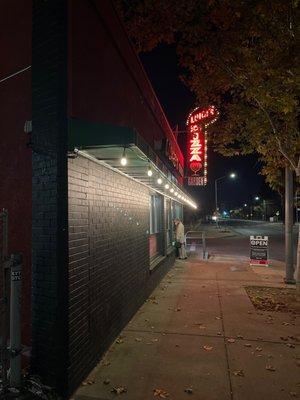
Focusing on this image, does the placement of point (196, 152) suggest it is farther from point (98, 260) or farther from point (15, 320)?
point (15, 320)

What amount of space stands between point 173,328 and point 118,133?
4.12 m

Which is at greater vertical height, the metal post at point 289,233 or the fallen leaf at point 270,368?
the metal post at point 289,233

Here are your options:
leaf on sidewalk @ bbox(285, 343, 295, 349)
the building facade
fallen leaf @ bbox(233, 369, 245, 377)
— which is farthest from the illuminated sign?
fallen leaf @ bbox(233, 369, 245, 377)

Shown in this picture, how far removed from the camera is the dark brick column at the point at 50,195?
13.9ft

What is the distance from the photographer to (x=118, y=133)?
430 cm

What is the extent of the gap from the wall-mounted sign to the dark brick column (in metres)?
11.3

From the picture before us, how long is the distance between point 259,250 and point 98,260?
10.4m

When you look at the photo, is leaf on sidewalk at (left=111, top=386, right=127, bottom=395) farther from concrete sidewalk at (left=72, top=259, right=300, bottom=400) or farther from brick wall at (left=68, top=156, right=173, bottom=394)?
brick wall at (left=68, top=156, right=173, bottom=394)

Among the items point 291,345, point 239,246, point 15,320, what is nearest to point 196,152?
point 239,246

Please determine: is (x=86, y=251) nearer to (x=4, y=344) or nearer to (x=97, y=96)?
(x=4, y=344)

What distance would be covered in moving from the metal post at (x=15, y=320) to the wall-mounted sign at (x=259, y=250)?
Result: 1153 cm

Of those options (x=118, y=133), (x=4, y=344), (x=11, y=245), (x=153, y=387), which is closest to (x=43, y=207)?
(x=11, y=245)

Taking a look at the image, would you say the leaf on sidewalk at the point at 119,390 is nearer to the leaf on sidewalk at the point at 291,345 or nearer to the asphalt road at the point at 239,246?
the leaf on sidewalk at the point at 291,345

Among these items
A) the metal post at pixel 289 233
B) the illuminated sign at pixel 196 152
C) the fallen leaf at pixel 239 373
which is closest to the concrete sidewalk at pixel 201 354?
the fallen leaf at pixel 239 373
